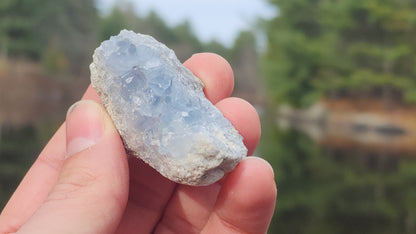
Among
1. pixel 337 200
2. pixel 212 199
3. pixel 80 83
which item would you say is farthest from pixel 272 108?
pixel 212 199

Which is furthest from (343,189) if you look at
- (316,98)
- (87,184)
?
(316,98)

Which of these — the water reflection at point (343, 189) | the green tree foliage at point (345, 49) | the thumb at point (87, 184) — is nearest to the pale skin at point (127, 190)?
the thumb at point (87, 184)

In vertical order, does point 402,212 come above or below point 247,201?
above

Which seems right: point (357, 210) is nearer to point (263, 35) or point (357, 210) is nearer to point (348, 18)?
point (348, 18)

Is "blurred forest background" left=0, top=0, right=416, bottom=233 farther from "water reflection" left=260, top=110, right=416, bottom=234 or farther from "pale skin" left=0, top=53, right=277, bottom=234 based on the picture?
"pale skin" left=0, top=53, right=277, bottom=234

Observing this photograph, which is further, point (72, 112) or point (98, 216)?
point (72, 112)

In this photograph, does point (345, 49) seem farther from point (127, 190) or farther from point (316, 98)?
point (127, 190)

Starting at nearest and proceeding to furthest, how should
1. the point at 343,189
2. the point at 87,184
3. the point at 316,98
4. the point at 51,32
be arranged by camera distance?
the point at 87,184 → the point at 343,189 → the point at 316,98 → the point at 51,32

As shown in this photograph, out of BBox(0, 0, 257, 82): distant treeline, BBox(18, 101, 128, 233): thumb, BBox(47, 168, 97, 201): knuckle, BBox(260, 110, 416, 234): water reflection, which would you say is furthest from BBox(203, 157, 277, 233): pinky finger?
BBox(0, 0, 257, 82): distant treeline
